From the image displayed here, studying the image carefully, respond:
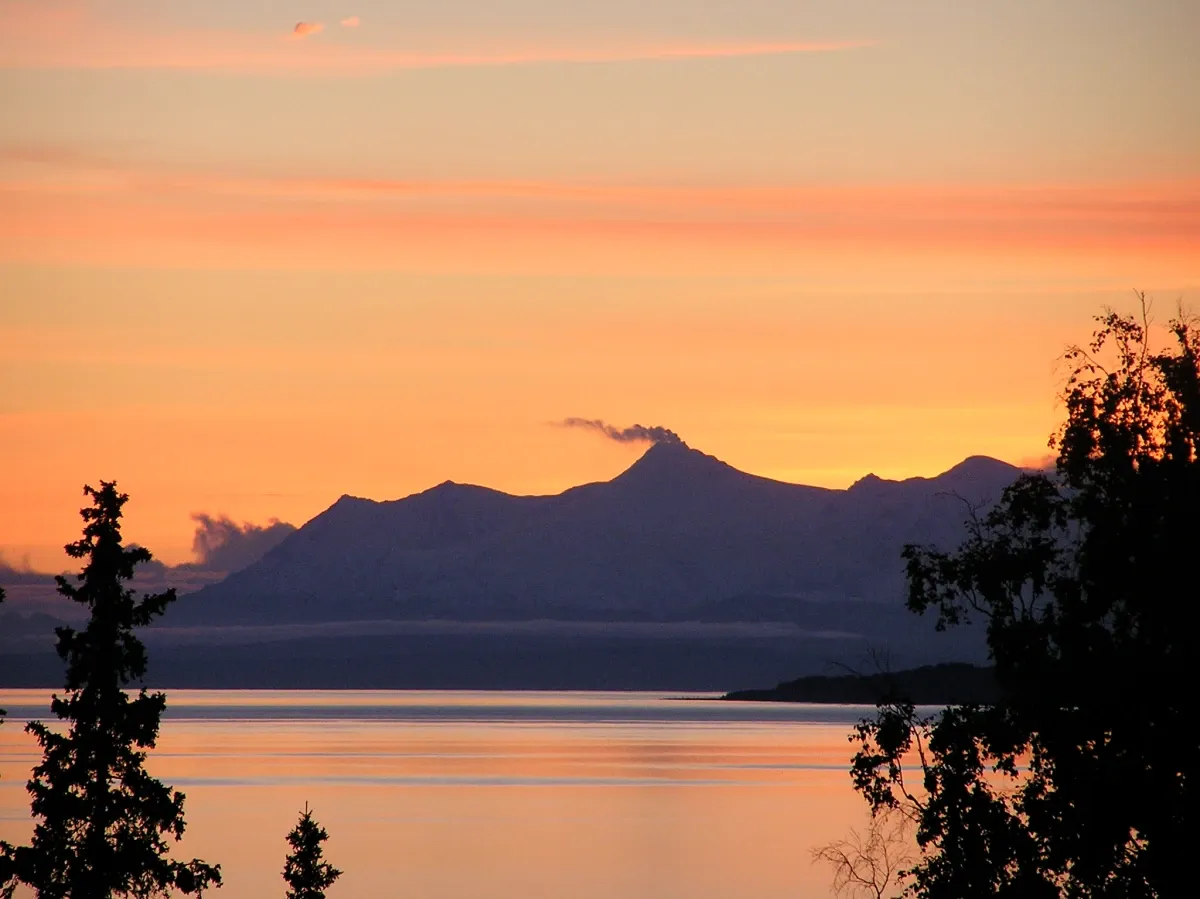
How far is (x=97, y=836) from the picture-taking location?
125ft

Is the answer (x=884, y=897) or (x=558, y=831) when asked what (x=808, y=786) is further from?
(x=884, y=897)

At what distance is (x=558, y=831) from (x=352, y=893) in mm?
37675

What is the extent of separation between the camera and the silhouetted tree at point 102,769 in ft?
125

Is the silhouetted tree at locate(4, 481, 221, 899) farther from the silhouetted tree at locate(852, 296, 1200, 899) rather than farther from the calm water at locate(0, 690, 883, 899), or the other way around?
the calm water at locate(0, 690, 883, 899)

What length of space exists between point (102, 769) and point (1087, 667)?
65.6 ft

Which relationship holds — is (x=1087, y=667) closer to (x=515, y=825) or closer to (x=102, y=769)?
(x=102, y=769)

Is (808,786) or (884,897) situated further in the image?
(808,786)

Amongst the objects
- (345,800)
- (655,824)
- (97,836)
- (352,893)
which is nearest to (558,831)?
(655,824)

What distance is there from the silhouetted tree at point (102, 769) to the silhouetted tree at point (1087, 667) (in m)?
14.7

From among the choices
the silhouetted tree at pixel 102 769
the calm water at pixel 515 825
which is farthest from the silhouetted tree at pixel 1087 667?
the calm water at pixel 515 825

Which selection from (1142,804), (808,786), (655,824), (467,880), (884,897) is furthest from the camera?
(808,786)

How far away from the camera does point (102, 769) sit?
38.2 metres

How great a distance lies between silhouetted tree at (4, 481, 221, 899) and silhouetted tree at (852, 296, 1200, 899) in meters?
14.7

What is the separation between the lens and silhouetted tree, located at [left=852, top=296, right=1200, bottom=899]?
106ft
